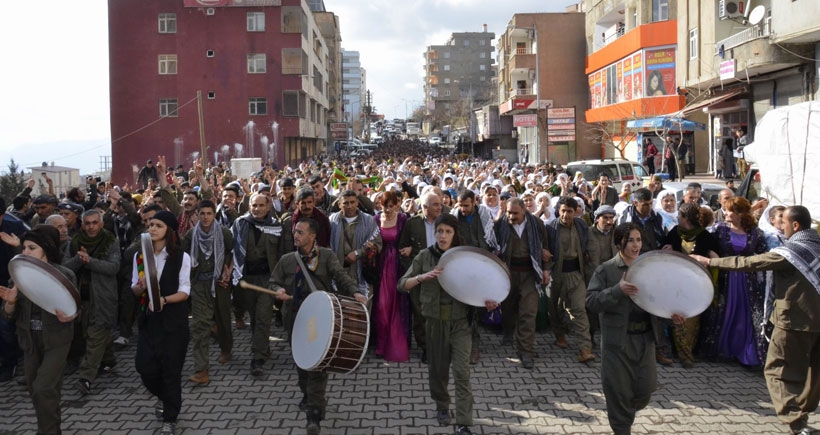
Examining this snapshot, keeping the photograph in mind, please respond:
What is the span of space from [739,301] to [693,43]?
22316 millimetres

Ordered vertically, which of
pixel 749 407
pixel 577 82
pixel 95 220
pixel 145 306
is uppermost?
pixel 577 82

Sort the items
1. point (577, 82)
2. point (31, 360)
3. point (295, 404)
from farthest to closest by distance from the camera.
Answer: point (577, 82), point (295, 404), point (31, 360)

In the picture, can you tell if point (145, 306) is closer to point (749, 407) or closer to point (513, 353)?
point (513, 353)

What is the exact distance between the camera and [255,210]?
7602mm

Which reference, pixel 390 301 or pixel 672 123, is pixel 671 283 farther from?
pixel 672 123

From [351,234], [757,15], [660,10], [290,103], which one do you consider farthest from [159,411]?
[290,103]

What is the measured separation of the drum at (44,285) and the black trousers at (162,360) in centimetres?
63

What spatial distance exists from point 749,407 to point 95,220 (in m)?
6.20

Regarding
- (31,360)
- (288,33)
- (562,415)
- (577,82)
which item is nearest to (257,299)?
(31,360)

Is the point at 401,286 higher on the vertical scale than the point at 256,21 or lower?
lower

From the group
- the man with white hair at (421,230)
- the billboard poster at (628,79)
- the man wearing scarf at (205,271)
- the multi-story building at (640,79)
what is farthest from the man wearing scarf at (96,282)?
the billboard poster at (628,79)

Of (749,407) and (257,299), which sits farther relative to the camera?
(257,299)

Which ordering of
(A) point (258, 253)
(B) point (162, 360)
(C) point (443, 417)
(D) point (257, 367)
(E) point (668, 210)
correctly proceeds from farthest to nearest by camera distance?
(E) point (668, 210) < (A) point (258, 253) < (D) point (257, 367) < (C) point (443, 417) < (B) point (162, 360)

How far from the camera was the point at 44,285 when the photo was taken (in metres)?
5.14
